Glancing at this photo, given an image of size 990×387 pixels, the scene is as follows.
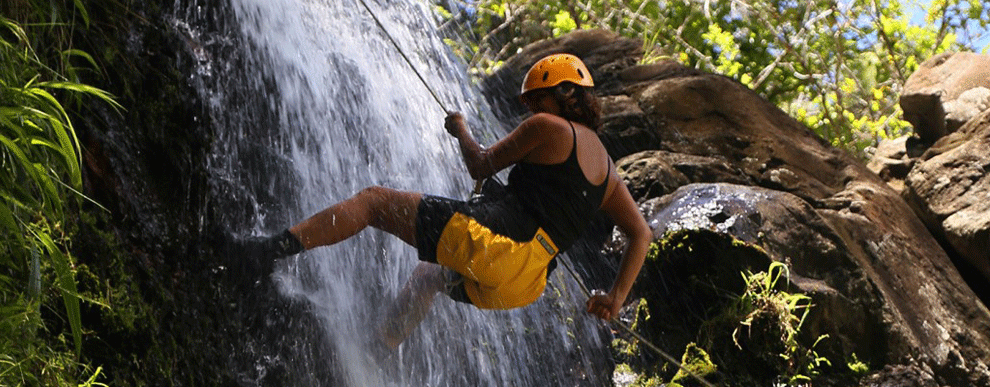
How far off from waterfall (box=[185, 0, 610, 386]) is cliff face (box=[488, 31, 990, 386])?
693mm

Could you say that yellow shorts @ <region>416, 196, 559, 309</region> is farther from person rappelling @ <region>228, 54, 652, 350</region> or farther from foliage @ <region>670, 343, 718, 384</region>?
foliage @ <region>670, 343, 718, 384</region>

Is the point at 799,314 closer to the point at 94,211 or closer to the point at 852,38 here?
the point at 94,211

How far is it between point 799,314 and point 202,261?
113 inches

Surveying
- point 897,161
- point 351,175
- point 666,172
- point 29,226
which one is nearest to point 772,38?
point 897,161

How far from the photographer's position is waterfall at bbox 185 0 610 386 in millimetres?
4715

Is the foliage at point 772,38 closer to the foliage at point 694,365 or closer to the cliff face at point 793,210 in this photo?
the cliff face at point 793,210

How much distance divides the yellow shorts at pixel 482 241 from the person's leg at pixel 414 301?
244mm

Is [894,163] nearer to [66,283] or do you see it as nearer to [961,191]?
[961,191]

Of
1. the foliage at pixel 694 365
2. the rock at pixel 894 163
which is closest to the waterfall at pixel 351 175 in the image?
the foliage at pixel 694 365

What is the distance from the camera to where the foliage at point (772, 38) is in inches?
377

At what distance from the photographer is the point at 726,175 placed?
6.38 m

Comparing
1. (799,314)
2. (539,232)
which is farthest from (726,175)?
(539,232)

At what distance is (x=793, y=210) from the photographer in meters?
5.80

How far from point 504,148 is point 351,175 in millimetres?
1423
